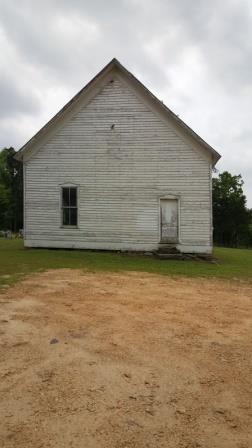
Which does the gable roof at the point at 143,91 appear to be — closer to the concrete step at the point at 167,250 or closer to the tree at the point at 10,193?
the concrete step at the point at 167,250

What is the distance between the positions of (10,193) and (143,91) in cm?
4721

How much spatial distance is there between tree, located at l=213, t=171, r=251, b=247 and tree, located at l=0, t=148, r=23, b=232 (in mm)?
27923

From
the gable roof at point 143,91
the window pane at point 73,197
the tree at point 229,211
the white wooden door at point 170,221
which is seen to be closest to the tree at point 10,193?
the tree at point 229,211

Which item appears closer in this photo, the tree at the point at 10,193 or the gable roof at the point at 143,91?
the gable roof at the point at 143,91

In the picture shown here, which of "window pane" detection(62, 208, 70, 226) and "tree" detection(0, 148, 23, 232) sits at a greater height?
"tree" detection(0, 148, 23, 232)

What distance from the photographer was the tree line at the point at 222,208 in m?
55.6

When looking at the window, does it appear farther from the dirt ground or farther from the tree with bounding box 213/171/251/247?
the tree with bounding box 213/171/251/247

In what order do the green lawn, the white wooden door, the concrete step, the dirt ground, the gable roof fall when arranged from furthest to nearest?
1. the white wooden door
2. the concrete step
3. the gable roof
4. the green lawn
5. the dirt ground

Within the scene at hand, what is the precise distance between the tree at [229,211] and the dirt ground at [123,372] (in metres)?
48.6

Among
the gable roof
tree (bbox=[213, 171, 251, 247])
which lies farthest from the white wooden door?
tree (bbox=[213, 171, 251, 247])

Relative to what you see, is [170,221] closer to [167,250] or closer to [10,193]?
[167,250]

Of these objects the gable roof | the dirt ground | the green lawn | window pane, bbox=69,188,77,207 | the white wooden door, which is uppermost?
the gable roof

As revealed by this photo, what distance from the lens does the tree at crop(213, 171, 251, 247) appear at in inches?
2185

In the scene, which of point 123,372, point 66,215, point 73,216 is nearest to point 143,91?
point 73,216
